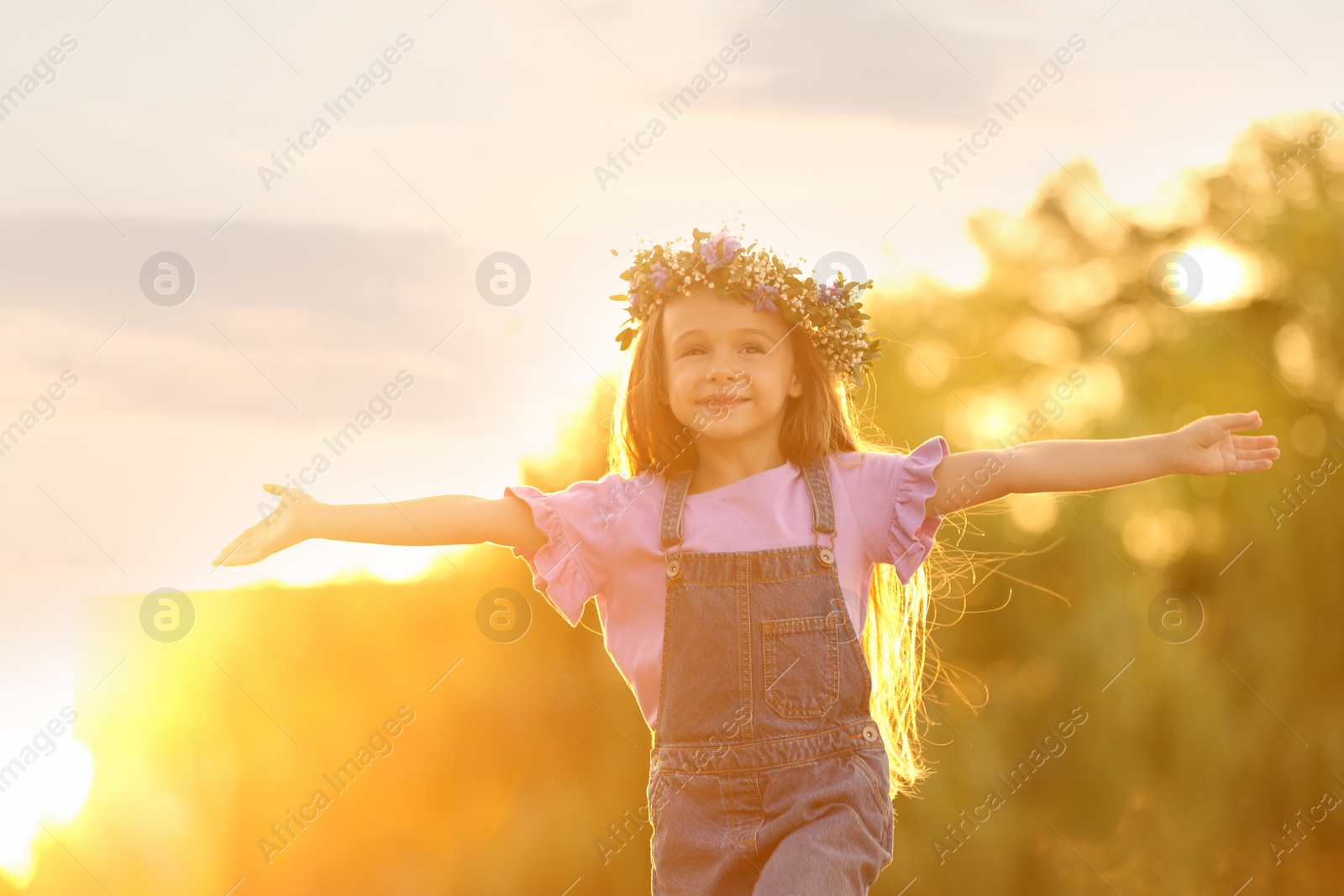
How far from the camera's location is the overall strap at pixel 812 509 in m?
3.27

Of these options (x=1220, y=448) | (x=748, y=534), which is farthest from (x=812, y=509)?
(x=1220, y=448)

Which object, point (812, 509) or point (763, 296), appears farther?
point (763, 296)

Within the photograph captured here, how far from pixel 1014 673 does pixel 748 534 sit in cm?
564

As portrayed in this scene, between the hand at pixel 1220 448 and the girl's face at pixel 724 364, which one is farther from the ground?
the girl's face at pixel 724 364

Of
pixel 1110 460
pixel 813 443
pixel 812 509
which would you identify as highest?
pixel 813 443

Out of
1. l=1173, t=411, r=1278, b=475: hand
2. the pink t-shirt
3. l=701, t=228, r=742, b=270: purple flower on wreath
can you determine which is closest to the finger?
the pink t-shirt

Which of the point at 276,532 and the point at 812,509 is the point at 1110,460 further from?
the point at 276,532

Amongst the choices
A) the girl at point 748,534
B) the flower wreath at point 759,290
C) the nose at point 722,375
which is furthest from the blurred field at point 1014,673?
the nose at point 722,375

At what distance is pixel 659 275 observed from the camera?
3.61 m

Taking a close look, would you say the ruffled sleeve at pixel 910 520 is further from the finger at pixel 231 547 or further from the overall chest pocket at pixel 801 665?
the finger at pixel 231 547

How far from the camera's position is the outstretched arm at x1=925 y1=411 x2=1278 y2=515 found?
122 inches

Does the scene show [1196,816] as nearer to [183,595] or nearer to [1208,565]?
[1208,565]

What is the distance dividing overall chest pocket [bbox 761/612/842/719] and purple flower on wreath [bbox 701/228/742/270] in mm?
1033

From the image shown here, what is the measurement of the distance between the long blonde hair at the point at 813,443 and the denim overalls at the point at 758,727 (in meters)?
0.26
